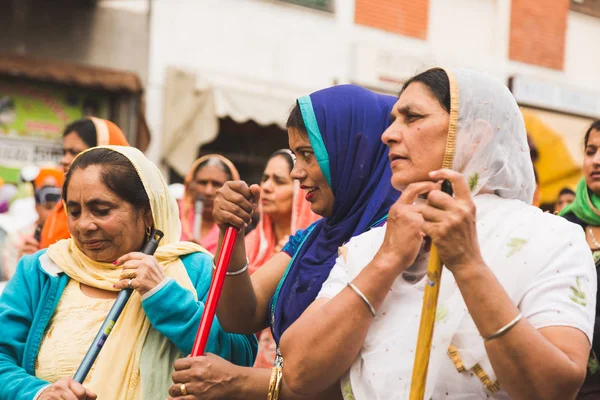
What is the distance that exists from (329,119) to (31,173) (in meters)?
5.03

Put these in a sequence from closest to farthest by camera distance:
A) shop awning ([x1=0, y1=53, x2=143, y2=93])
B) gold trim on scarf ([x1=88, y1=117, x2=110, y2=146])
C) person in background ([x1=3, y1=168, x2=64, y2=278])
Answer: gold trim on scarf ([x1=88, y1=117, x2=110, y2=146]) < person in background ([x1=3, y1=168, x2=64, y2=278]) < shop awning ([x1=0, y1=53, x2=143, y2=93])

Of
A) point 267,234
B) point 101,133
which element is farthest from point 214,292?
point 267,234

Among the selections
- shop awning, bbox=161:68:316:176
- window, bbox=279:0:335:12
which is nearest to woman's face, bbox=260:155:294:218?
shop awning, bbox=161:68:316:176

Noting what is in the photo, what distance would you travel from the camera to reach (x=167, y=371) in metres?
2.53

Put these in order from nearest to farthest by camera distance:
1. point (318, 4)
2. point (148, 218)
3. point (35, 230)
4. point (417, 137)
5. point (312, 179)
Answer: point (417, 137), point (312, 179), point (148, 218), point (35, 230), point (318, 4)

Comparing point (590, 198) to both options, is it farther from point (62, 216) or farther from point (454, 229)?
point (62, 216)

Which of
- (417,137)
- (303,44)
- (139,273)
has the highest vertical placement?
(303,44)

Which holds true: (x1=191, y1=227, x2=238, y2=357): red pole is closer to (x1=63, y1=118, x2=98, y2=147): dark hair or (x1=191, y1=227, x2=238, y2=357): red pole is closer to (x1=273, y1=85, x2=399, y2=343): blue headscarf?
(x1=273, y1=85, x2=399, y2=343): blue headscarf

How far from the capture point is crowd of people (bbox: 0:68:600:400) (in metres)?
1.69

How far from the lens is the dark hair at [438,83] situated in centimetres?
195

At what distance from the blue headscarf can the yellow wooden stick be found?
59cm

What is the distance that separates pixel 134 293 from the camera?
2.59m

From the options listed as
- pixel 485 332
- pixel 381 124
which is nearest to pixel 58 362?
pixel 381 124

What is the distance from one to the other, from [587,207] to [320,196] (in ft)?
4.95
